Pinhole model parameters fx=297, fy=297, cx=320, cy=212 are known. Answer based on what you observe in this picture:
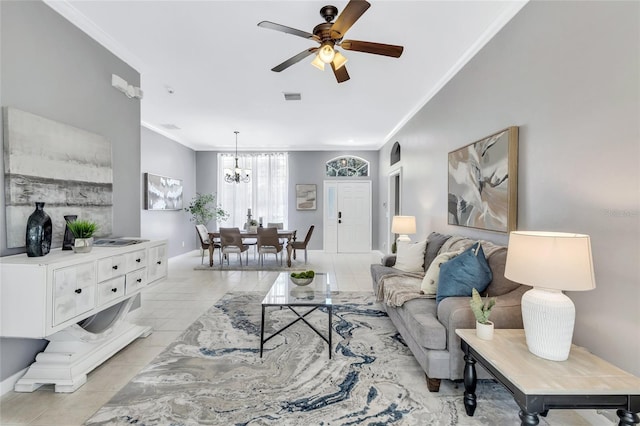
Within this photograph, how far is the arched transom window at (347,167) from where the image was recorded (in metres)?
8.27

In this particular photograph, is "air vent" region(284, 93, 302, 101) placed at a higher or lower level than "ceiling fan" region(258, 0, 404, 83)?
higher

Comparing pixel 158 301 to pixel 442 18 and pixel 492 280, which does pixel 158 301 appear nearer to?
pixel 492 280

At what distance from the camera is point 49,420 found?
5.82 feet

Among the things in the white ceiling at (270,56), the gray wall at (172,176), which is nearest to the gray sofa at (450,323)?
the white ceiling at (270,56)

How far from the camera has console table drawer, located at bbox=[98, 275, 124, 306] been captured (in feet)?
7.36

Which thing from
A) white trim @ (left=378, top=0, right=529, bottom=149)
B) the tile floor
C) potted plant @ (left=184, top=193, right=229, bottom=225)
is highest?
white trim @ (left=378, top=0, right=529, bottom=149)

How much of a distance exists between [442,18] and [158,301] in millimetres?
4504

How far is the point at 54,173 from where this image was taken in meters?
2.37

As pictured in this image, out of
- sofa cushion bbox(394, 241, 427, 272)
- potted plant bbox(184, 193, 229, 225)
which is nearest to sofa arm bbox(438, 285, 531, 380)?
sofa cushion bbox(394, 241, 427, 272)

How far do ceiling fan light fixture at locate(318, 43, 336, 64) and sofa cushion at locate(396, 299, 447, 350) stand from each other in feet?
6.78

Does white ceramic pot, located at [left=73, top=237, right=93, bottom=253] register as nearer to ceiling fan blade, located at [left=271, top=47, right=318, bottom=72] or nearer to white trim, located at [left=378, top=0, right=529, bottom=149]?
ceiling fan blade, located at [left=271, top=47, right=318, bottom=72]

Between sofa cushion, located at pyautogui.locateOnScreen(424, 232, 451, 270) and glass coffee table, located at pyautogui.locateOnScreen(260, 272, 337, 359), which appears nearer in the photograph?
glass coffee table, located at pyautogui.locateOnScreen(260, 272, 337, 359)

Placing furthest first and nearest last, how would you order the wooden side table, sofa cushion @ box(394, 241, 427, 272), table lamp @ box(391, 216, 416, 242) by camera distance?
table lamp @ box(391, 216, 416, 242) → sofa cushion @ box(394, 241, 427, 272) → the wooden side table

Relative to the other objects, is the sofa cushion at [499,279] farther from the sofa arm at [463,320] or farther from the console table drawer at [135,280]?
the console table drawer at [135,280]
